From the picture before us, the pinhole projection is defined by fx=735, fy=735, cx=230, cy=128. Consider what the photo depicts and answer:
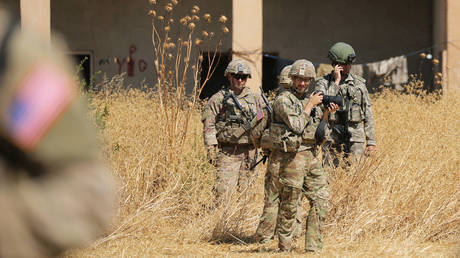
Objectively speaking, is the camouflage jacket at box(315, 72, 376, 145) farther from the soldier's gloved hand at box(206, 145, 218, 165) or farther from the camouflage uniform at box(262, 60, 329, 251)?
the camouflage uniform at box(262, 60, 329, 251)

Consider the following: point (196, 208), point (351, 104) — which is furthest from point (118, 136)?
point (351, 104)

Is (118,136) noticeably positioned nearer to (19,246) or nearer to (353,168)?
(353,168)

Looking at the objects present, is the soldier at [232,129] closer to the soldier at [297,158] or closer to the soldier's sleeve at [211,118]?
the soldier's sleeve at [211,118]

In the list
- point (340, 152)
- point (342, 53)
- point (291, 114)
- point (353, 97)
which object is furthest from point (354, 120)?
point (291, 114)

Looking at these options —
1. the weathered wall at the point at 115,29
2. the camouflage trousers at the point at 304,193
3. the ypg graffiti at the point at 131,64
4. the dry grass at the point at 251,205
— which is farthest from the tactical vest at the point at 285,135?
the ypg graffiti at the point at 131,64

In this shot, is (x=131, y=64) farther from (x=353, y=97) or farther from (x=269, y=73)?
(x=353, y=97)

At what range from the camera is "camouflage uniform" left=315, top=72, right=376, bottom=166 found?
22.5 ft

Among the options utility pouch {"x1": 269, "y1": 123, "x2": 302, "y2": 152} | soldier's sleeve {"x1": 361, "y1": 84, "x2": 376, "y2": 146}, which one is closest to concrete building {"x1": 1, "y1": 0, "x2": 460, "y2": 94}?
soldier's sleeve {"x1": 361, "y1": 84, "x2": 376, "y2": 146}

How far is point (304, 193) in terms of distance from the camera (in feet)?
17.8

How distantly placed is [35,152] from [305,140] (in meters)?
4.14

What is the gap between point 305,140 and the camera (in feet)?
17.5

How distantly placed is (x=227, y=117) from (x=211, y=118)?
0.15 meters

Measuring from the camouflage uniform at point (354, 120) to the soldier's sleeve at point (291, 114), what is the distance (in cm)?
153

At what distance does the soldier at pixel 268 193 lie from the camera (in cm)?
547
